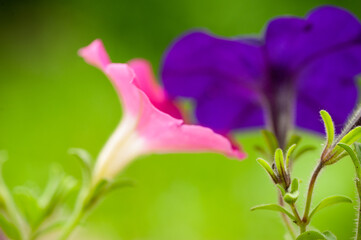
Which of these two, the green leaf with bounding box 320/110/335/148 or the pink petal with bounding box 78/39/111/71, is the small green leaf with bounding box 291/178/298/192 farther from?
the pink petal with bounding box 78/39/111/71

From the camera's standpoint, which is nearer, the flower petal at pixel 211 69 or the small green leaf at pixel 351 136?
the small green leaf at pixel 351 136

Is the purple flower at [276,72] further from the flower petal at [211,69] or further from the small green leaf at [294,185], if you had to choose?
the small green leaf at [294,185]

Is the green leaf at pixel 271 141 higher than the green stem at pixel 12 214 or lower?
higher

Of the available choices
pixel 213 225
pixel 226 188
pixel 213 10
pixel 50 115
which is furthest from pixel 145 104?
pixel 213 10

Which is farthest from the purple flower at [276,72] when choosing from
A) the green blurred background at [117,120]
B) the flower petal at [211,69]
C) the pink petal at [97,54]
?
the green blurred background at [117,120]

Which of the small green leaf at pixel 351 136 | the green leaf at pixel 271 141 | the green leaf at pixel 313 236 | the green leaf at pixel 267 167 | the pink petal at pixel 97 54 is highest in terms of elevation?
the pink petal at pixel 97 54

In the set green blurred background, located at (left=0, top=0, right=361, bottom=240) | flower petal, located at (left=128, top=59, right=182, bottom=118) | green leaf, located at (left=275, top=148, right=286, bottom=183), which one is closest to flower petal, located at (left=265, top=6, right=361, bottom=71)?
flower petal, located at (left=128, top=59, right=182, bottom=118)

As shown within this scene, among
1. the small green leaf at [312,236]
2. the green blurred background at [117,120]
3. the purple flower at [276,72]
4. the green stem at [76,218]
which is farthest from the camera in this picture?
the green blurred background at [117,120]
